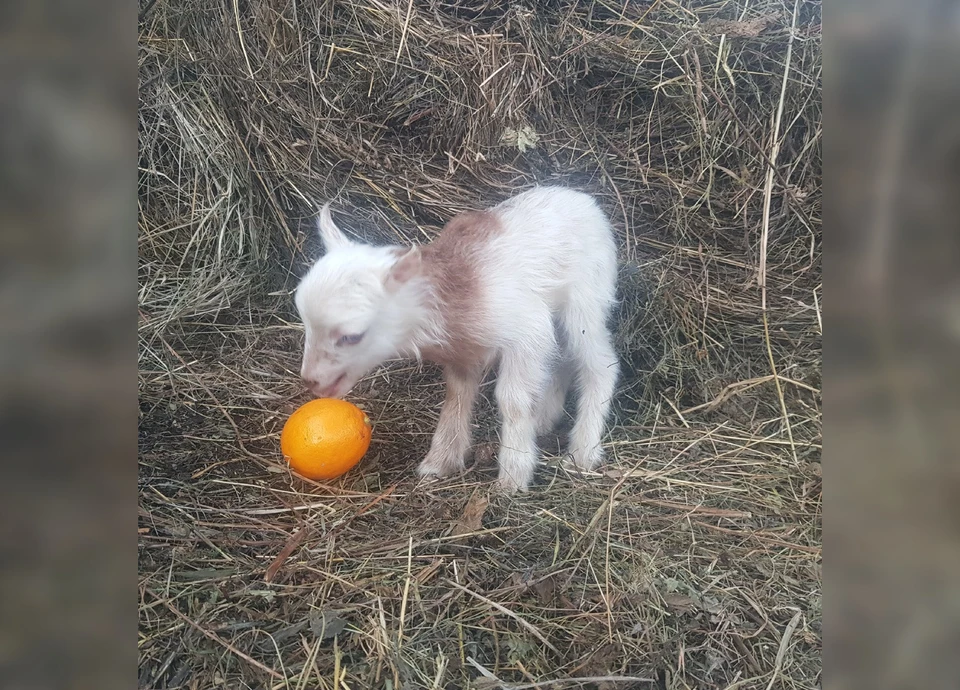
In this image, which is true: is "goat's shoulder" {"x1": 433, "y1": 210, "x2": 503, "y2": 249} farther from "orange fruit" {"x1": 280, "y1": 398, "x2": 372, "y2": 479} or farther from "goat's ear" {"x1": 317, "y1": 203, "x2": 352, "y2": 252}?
"orange fruit" {"x1": 280, "y1": 398, "x2": 372, "y2": 479}

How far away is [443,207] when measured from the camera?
1.31 meters

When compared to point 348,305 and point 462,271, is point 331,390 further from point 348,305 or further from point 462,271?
point 462,271

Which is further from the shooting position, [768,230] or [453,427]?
[453,427]

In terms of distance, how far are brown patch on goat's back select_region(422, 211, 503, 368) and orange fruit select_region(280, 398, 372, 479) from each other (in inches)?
10.5

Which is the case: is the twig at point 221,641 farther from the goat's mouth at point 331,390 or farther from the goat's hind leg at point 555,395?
the goat's hind leg at point 555,395

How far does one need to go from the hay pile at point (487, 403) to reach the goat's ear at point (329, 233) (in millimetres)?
58

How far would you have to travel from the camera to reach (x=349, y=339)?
3.97ft

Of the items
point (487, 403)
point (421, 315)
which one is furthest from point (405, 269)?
point (487, 403)

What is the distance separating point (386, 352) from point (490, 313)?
222mm

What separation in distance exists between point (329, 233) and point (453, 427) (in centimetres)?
46

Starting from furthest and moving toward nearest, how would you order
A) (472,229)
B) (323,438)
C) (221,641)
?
(472,229), (323,438), (221,641)

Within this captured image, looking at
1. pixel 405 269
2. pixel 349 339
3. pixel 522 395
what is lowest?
pixel 522 395

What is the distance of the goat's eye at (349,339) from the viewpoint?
47.5 inches
